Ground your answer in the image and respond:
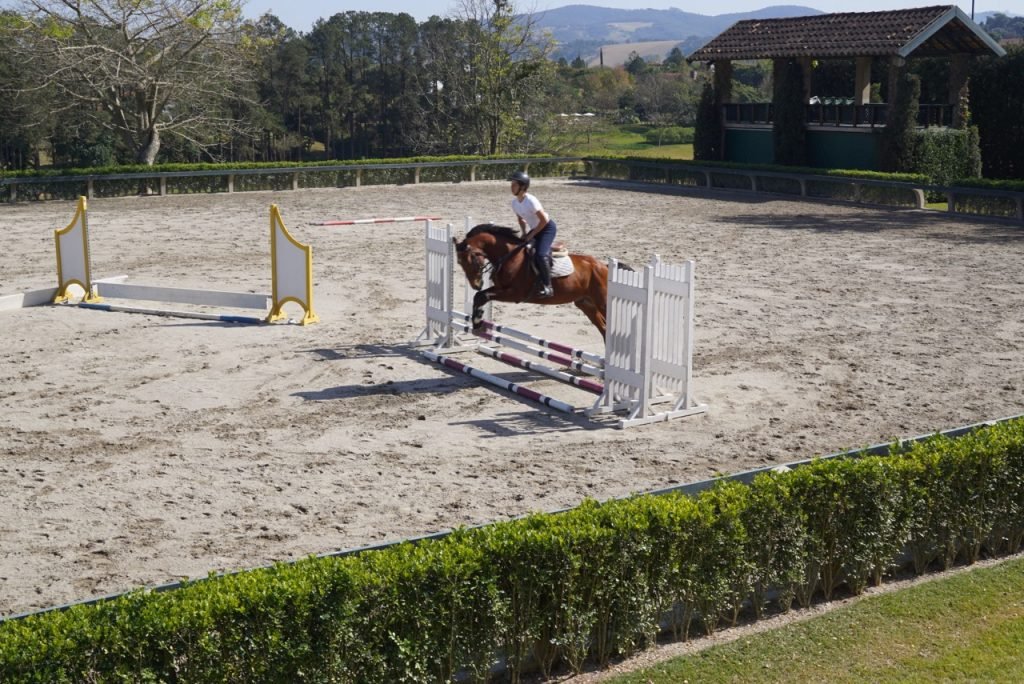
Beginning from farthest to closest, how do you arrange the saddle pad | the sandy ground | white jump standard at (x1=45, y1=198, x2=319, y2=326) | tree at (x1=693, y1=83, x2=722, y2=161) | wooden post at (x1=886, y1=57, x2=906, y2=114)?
tree at (x1=693, y1=83, x2=722, y2=161)
wooden post at (x1=886, y1=57, x2=906, y2=114)
white jump standard at (x1=45, y1=198, x2=319, y2=326)
the saddle pad
the sandy ground

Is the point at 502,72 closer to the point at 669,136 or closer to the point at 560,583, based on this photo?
the point at 669,136

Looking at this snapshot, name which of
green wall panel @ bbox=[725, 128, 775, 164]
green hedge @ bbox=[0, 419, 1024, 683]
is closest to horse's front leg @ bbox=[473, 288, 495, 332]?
green hedge @ bbox=[0, 419, 1024, 683]

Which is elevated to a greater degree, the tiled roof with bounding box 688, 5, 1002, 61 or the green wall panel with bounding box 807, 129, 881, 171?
the tiled roof with bounding box 688, 5, 1002, 61

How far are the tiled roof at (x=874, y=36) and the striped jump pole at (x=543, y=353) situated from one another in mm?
23339

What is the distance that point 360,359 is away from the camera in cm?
1318

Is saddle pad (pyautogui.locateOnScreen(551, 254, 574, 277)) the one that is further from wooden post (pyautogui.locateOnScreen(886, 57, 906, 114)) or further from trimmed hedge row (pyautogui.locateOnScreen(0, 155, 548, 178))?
trimmed hedge row (pyautogui.locateOnScreen(0, 155, 548, 178))

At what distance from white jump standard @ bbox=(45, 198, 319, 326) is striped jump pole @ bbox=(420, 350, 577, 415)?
8.00 feet

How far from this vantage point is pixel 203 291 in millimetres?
15672

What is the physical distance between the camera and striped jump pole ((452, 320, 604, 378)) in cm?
1134

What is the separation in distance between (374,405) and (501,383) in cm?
135

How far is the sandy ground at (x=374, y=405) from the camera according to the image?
8.22 m

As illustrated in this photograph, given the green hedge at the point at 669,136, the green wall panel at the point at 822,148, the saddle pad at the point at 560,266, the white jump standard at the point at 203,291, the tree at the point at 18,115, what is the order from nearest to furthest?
the saddle pad at the point at 560,266
the white jump standard at the point at 203,291
the green wall panel at the point at 822,148
the tree at the point at 18,115
the green hedge at the point at 669,136

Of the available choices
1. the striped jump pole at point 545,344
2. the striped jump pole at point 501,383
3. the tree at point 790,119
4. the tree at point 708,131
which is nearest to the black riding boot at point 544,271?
the striped jump pole at point 545,344

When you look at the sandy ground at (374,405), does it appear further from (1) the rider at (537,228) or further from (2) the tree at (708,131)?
(2) the tree at (708,131)
